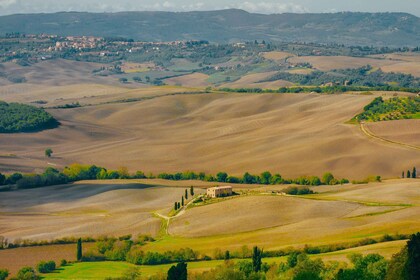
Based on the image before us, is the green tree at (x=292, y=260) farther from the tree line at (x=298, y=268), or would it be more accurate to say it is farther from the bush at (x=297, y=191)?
the bush at (x=297, y=191)

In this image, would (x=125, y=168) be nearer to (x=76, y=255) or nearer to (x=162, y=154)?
(x=162, y=154)

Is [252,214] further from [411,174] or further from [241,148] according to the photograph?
[241,148]

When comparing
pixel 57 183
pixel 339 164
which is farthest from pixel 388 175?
pixel 57 183

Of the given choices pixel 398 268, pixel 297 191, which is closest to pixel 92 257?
pixel 297 191

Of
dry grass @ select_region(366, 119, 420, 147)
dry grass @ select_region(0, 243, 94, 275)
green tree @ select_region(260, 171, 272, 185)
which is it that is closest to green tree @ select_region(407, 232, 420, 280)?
dry grass @ select_region(0, 243, 94, 275)

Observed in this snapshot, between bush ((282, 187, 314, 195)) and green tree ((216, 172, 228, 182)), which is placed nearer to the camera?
bush ((282, 187, 314, 195))

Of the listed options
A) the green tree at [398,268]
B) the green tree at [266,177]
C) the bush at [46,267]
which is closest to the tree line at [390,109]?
the green tree at [266,177]

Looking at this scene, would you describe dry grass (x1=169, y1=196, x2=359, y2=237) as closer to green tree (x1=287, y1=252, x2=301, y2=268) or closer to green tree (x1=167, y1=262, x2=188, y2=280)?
green tree (x1=287, y1=252, x2=301, y2=268)

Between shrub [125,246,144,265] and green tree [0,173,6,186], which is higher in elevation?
shrub [125,246,144,265]
